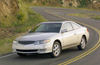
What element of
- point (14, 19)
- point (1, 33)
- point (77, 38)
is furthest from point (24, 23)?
point (77, 38)

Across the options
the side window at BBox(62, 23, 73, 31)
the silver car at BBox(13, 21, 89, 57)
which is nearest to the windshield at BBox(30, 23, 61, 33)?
the silver car at BBox(13, 21, 89, 57)

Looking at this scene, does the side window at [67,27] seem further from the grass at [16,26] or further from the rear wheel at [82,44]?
the grass at [16,26]

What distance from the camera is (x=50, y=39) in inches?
455

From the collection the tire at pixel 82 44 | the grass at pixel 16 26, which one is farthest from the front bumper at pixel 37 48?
the grass at pixel 16 26

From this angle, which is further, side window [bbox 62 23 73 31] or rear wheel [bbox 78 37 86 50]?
rear wheel [bbox 78 37 86 50]

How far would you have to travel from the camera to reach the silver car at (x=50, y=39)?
37.3 ft

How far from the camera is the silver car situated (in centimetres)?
1138

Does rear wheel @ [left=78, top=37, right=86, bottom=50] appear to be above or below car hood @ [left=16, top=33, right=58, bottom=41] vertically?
below

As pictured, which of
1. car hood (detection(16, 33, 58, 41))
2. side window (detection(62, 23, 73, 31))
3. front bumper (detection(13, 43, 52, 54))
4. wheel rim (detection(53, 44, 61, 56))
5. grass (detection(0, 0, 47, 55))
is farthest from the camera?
grass (detection(0, 0, 47, 55))

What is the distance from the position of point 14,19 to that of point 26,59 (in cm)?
1438

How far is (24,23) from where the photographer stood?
2622 cm

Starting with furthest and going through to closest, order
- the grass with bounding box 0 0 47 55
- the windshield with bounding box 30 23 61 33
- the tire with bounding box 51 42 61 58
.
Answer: the grass with bounding box 0 0 47 55
the windshield with bounding box 30 23 61 33
the tire with bounding box 51 42 61 58

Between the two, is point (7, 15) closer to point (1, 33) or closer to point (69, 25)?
point (1, 33)

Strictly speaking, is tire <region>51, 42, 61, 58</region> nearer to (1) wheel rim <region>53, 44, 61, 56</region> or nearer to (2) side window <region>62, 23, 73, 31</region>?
(1) wheel rim <region>53, 44, 61, 56</region>
